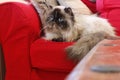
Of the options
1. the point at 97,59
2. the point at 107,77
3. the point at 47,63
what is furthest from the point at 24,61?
the point at 107,77

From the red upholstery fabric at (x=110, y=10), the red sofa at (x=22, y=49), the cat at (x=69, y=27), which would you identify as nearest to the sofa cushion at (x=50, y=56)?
the red sofa at (x=22, y=49)

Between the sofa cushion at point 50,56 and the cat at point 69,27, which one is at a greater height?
the cat at point 69,27

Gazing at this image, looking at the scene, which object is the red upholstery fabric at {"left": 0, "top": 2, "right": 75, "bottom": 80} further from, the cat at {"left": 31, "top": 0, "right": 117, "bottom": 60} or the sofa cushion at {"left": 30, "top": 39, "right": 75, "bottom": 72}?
the cat at {"left": 31, "top": 0, "right": 117, "bottom": 60}

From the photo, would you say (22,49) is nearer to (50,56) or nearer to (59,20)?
(50,56)

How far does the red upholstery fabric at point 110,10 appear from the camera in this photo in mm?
2142

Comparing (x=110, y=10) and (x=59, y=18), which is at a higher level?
(x=59, y=18)

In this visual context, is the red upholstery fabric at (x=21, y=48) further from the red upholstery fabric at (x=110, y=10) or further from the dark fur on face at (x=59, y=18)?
the red upholstery fabric at (x=110, y=10)

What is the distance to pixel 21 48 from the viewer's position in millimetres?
1699

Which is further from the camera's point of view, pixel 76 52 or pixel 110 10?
pixel 110 10

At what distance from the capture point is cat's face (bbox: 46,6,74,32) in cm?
181

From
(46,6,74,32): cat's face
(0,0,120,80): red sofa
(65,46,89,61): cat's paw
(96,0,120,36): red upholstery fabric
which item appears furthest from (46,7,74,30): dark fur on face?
(96,0,120,36): red upholstery fabric

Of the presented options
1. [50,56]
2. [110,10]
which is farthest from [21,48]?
[110,10]

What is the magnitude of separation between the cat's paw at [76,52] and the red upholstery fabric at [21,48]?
0.11 m

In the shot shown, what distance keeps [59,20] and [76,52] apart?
1.26 feet
